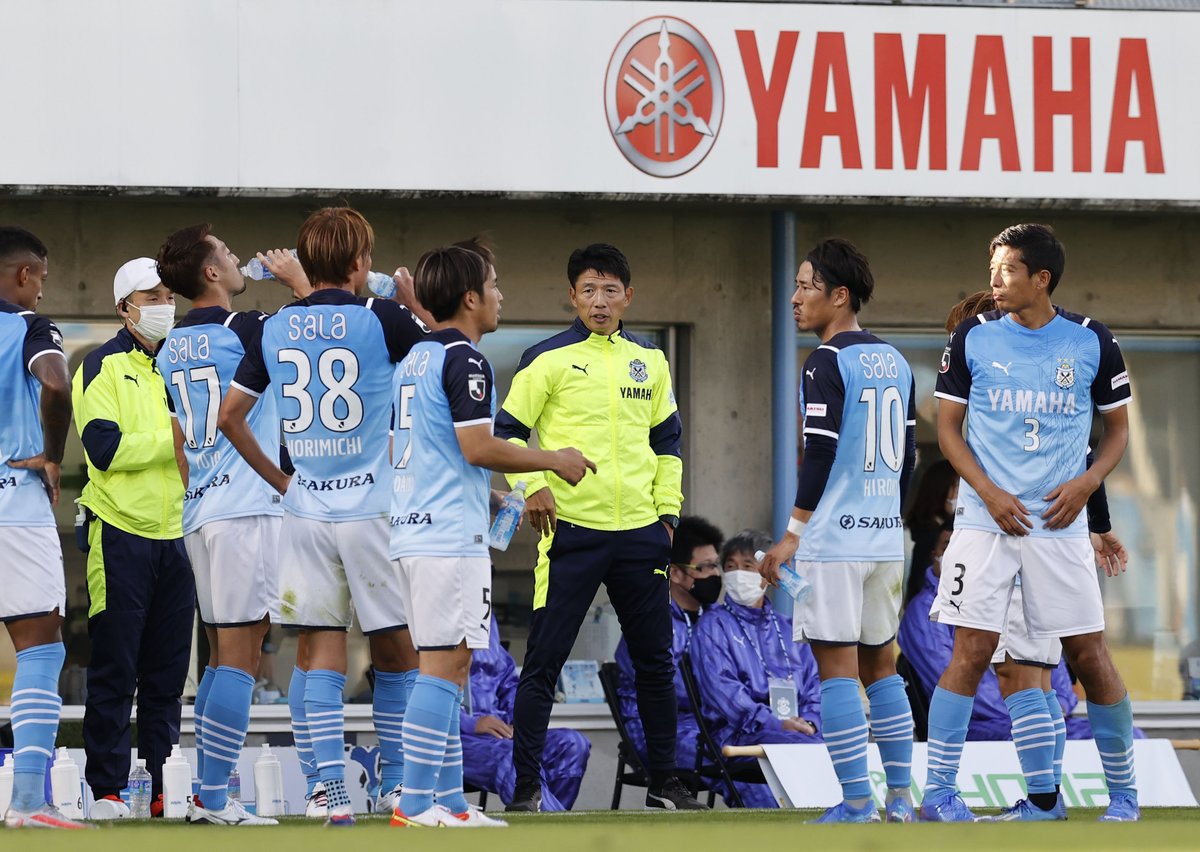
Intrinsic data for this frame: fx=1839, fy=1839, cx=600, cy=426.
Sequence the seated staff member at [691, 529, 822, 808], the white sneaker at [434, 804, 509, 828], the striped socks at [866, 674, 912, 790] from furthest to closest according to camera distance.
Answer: the seated staff member at [691, 529, 822, 808], the striped socks at [866, 674, 912, 790], the white sneaker at [434, 804, 509, 828]

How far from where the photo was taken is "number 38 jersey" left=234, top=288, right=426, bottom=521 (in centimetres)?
641

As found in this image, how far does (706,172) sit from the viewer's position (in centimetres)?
994

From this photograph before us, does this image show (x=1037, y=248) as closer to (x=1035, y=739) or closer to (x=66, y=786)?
(x=1035, y=739)

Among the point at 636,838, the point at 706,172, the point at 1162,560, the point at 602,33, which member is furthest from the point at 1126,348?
the point at 636,838

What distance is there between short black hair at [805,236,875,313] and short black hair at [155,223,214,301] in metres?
2.33

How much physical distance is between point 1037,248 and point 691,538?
333 centimetres

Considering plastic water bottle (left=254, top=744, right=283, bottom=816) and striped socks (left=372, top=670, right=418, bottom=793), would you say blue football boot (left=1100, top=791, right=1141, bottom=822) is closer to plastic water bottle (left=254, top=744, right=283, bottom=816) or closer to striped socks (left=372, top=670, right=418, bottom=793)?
striped socks (left=372, top=670, right=418, bottom=793)

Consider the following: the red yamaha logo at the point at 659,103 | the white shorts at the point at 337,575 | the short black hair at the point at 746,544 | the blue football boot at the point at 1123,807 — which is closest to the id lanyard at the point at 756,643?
the short black hair at the point at 746,544

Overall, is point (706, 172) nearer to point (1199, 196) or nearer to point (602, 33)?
point (602, 33)

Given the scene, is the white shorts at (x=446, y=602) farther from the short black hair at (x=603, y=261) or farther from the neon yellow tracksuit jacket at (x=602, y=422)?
the short black hair at (x=603, y=261)

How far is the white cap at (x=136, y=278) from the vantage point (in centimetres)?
766

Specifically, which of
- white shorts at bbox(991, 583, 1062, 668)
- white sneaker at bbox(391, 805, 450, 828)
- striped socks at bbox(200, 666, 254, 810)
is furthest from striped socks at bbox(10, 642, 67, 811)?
white shorts at bbox(991, 583, 1062, 668)

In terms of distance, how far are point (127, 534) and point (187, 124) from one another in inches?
106

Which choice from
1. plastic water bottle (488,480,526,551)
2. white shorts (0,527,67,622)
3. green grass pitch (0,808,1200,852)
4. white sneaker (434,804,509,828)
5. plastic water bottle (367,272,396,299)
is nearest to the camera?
green grass pitch (0,808,1200,852)
